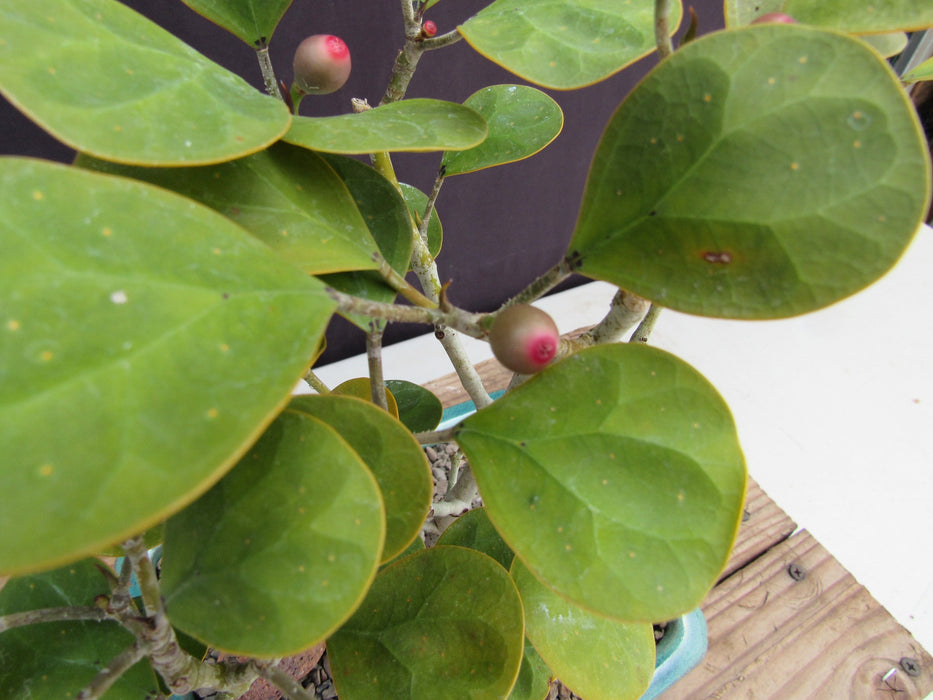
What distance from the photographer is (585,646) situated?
0.49 m

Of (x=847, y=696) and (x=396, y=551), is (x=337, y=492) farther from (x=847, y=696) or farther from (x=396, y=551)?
(x=847, y=696)

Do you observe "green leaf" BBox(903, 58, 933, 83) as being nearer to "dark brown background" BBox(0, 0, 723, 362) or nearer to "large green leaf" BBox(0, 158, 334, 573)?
"large green leaf" BBox(0, 158, 334, 573)

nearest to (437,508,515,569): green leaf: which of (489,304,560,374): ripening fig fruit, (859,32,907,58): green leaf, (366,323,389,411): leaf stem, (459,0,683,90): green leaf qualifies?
(366,323,389,411): leaf stem

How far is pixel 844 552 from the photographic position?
3.54ft

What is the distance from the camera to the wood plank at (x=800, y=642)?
28.3 inches

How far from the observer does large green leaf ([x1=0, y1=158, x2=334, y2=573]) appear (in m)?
0.19

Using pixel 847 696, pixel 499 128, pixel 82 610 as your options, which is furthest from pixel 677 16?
pixel 847 696

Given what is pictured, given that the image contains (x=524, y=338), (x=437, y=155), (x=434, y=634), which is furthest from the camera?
(x=437, y=155)

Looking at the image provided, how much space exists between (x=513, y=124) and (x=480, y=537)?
37 centimetres

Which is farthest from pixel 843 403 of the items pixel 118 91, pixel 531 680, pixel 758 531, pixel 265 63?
pixel 118 91

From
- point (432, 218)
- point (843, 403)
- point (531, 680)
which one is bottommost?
point (843, 403)

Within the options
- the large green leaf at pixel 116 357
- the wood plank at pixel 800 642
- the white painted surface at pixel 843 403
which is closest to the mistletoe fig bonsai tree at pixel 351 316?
the large green leaf at pixel 116 357

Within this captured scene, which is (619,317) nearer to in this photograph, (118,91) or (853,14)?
(853,14)

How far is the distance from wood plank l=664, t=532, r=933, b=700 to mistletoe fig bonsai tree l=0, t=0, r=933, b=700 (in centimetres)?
47
